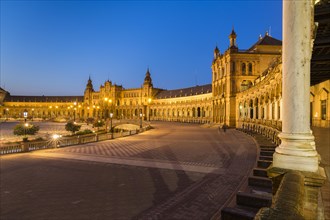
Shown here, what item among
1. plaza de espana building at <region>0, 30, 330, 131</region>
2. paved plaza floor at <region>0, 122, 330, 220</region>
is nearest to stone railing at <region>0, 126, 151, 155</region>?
paved plaza floor at <region>0, 122, 330, 220</region>

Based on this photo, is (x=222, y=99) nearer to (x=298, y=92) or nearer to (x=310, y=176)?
(x=298, y=92)

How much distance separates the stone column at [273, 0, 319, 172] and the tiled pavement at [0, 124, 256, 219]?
3.85 m

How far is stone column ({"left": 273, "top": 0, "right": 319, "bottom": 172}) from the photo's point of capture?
4.21 metres

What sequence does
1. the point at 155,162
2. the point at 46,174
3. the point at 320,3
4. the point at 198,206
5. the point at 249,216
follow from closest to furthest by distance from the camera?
the point at 249,216, the point at 320,3, the point at 198,206, the point at 46,174, the point at 155,162

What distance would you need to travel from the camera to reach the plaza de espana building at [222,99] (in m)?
24.4

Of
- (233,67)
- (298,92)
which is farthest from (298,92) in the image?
(233,67)

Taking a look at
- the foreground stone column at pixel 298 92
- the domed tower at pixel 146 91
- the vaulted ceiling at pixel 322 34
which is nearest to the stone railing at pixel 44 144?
the foreground stone column at pixel 298 92

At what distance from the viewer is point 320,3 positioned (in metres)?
7.37

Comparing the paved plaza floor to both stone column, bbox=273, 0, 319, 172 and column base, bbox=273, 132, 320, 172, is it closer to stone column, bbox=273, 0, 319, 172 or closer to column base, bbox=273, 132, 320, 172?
column base, bbox=273, 132, 320, 172

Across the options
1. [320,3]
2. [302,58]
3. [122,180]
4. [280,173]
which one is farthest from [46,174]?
[320,3]

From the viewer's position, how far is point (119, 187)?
10.1 metres

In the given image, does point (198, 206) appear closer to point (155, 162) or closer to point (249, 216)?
point (249, 216)

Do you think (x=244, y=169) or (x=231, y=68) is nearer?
(x=244, y=169)

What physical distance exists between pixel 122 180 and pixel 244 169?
20.7 feet
